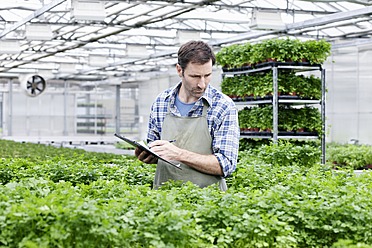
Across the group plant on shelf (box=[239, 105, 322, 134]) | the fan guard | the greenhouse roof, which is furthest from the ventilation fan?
plant on shelf (box=[239, 105, 322, 134])

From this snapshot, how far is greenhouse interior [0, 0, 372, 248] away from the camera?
3051mm

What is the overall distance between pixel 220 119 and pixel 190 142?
0.26 m

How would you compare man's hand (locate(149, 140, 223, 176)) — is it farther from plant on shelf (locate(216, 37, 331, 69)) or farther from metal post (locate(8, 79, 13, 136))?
metal post (locate(8, 79, 13, 136))

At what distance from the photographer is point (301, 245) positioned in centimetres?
344

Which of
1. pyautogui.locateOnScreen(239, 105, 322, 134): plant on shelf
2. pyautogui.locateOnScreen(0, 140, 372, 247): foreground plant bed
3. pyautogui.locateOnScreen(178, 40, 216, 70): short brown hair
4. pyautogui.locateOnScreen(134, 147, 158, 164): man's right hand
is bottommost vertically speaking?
pyautogui.locateOnScreen(0, 140, 372, 247): foreground plant bed

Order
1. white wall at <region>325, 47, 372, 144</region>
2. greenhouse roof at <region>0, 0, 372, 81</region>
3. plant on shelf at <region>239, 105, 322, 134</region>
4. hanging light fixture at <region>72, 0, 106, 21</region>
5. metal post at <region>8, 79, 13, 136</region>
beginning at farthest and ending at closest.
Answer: metal post at <region>8, 79, 13, 136</region> → white wall at <region>325, 47, 372, 144</region> → greenhouse roof at <region>0, 0, 372, 81</region> → hanging light fixture at <region>72, 0, 106, 21</region> → plant on shelf at <region>239, 105, 322, 134</region>

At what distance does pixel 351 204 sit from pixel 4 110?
32.5 metres

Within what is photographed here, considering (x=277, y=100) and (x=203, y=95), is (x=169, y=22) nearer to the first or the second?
(x=277, y=100)

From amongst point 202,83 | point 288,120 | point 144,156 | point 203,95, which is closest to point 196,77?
point 202,83

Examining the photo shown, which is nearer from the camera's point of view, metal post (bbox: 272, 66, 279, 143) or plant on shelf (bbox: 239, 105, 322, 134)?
metal post (bbox: 272, 66, 279, 143)

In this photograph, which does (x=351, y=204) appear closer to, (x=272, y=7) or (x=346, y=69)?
(x=272, y=7)

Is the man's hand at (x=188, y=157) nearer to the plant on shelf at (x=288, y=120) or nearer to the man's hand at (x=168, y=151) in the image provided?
the man's hand at (x=168, y=151)

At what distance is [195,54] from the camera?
13.9ft

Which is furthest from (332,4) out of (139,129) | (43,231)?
(139,129)
